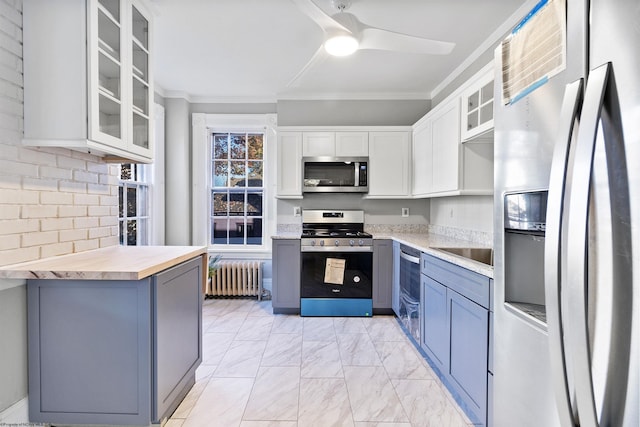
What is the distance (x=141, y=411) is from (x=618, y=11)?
7.51ft

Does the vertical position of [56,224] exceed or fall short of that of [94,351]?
it exceeds it

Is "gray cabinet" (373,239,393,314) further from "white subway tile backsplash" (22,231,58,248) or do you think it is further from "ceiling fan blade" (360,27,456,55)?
"white subway tile backsplash" (22,231,58,248)

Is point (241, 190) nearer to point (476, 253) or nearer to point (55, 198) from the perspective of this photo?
point (55, 198)

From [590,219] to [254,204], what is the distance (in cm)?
398

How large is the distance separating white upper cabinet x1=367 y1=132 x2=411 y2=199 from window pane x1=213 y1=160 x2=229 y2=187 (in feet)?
6.49

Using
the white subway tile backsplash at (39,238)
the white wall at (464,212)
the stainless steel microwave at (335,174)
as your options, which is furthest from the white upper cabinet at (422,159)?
the white subway tile backsplash at (39,238)

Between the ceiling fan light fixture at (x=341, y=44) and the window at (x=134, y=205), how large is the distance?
2.61 meters

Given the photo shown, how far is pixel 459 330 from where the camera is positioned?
1937mm

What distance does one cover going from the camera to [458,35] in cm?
269

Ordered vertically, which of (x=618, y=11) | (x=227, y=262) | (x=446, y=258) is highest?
(x=618, y=11)

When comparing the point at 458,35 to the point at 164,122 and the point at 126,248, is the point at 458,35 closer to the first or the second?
the point at 126,248

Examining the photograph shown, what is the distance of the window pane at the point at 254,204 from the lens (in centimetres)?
438

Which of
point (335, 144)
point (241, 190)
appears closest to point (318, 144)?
point (335, 144)

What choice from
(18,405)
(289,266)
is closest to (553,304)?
(18,405)
